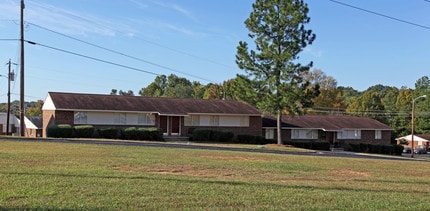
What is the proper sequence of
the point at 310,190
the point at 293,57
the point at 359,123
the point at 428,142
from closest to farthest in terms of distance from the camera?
the point at 310,190
the point at 293,57
the point at 359,123
the point at 428,142

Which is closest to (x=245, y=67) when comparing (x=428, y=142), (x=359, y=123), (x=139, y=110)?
(x=139, y=110)

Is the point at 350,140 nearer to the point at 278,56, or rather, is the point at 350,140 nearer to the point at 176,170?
the point at 278,56

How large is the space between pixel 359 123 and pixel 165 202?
53.0 meters

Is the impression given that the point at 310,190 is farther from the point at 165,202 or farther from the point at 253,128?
the point at 253,128

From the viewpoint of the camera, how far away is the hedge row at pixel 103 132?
115ft

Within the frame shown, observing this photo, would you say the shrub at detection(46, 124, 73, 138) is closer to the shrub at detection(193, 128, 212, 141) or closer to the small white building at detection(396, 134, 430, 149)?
the shrub at detection(193, 128, 212, 141)

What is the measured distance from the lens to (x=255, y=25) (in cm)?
4025

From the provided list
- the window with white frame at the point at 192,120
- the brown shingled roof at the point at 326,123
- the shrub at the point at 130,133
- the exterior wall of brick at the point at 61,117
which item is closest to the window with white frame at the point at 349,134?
the brown shingled roof at the point at 326,123

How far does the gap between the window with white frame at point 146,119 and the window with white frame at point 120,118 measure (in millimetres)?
1354

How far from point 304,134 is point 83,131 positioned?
2661cm

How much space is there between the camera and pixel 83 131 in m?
36.1

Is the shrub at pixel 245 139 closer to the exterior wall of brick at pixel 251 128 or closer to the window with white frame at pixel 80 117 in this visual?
the exterior wall of brick at pixel 251 128

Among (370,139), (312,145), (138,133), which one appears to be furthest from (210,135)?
(370,139)

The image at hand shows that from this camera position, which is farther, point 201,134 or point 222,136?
point 222,136
